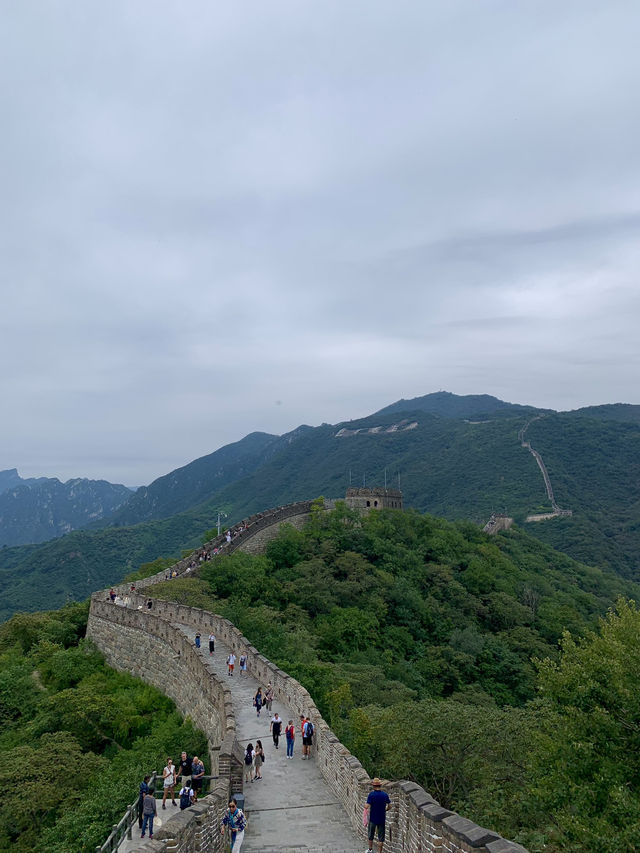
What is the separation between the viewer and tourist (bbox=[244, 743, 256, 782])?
11344mm

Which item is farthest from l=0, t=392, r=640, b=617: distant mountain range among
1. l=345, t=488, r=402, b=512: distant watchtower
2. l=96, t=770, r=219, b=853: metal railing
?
l=96, t=770, r=219, b=853: metal railing

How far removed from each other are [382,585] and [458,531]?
16.5 metres

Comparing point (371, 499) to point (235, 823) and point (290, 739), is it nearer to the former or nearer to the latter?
point (290, 739)

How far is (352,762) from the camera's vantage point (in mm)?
9984

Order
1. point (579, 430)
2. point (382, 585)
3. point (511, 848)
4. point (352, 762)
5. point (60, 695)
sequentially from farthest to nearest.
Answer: point (579, 430), point (382, 585), point (60, 695), point (352, 762), point (511, 848)

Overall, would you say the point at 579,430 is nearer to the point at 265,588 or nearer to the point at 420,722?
the point at 265,588

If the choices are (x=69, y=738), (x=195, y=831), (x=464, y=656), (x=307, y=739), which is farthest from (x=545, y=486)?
(x=195, y=831)

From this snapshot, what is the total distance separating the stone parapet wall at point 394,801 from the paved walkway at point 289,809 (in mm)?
217

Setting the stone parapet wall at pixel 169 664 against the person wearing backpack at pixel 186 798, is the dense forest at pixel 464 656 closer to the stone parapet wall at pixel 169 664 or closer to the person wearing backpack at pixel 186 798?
the stone parapet wall at pixel 169 664

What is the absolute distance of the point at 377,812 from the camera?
25.2 feet

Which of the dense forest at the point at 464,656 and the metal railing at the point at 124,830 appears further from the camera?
the dense forest at the point at 464,656

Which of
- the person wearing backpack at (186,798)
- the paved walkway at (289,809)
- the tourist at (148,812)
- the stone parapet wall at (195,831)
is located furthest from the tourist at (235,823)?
the tourist at (148,812)

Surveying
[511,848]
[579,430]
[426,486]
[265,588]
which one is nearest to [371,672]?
[265,588]

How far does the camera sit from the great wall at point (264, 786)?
6.69 meters
